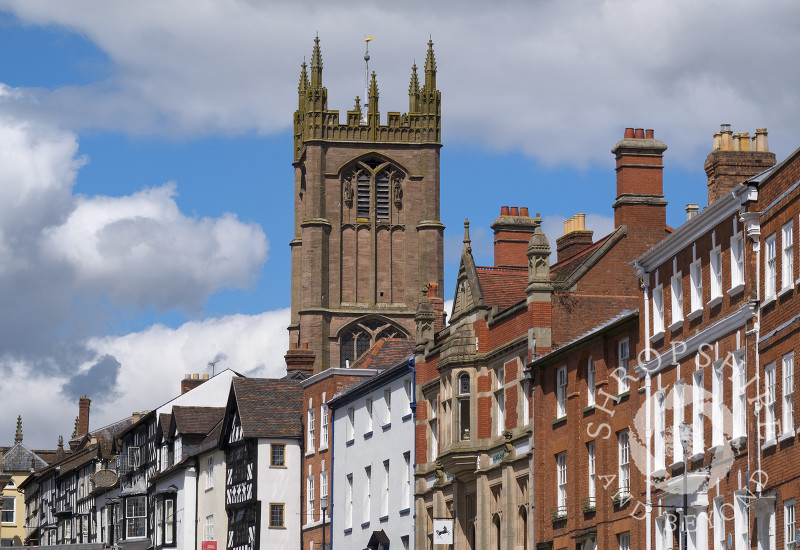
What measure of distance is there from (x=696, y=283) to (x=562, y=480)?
10691 mm

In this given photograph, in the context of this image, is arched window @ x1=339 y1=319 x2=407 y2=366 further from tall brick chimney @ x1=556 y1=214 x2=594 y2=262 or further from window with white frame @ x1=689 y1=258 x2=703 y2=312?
window with white frame @ x1=689 y1=258 x2=703 y2=312

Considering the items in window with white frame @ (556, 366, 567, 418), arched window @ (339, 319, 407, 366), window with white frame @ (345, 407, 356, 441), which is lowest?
window with white frame @ (556, 366, 567, 418)

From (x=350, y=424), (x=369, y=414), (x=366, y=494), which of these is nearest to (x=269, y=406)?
(x=350, y=424)

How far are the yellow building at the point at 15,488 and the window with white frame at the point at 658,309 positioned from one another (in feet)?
321

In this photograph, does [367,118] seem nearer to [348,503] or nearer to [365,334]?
[365,334]

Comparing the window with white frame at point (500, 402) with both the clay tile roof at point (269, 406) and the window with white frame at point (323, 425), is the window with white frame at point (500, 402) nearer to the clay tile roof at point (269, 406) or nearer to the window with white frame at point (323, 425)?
the window with white frame at point (323, 425)

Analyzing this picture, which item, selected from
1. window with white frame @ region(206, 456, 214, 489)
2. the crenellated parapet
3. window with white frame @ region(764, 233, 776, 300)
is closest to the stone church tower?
the crenellated parapet

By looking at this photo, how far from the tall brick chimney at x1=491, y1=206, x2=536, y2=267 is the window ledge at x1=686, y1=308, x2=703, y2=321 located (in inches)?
909

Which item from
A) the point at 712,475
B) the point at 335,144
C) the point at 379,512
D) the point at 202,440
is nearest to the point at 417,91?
the point at 335,144

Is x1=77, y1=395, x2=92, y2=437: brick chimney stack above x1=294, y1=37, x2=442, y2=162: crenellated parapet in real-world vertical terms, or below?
below

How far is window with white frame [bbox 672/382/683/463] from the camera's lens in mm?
45125

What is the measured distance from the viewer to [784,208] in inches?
1522

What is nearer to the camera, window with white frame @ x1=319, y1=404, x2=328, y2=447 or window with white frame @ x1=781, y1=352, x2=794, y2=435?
window with white frame @ x1=781, y1=352, x2=794, y2=435

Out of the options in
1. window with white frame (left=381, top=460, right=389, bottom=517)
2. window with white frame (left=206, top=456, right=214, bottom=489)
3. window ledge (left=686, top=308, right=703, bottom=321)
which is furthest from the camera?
window with white frame (left=206, top=456, right=214, bottom=489)
